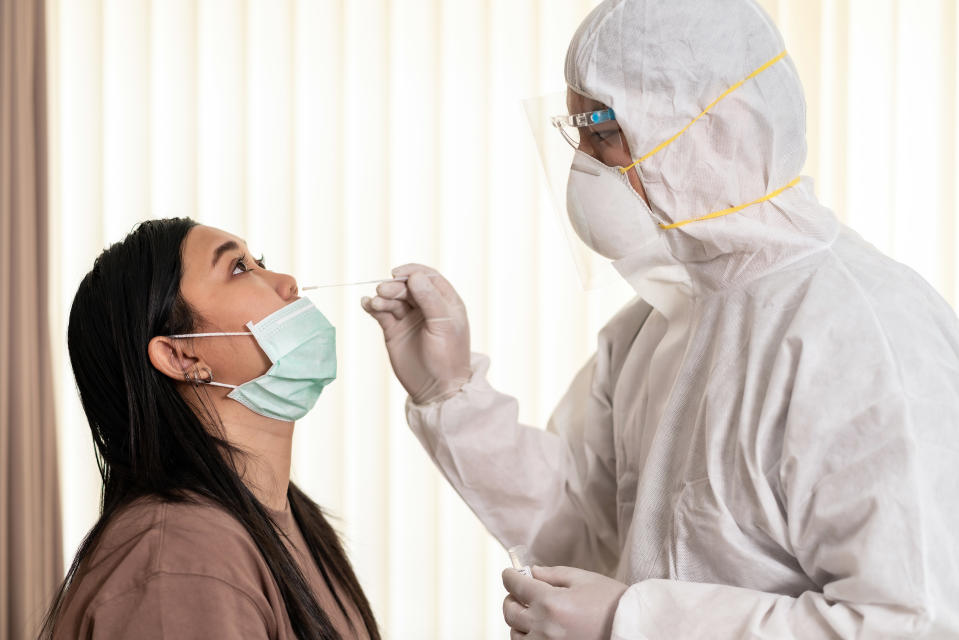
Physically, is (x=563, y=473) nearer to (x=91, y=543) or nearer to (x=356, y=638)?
(x=356, y=638)

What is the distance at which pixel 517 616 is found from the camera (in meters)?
1.16

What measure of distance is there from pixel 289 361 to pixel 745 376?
0.67 metres

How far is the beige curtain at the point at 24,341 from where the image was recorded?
2361 millimetres

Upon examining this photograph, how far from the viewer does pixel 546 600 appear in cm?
111

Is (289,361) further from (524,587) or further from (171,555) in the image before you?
(524,587)

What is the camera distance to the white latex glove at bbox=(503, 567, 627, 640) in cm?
108

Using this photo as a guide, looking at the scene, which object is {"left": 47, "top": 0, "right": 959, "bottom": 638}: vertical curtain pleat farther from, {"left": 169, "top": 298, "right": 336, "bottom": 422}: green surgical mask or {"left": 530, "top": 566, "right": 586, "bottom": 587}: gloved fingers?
{"left": 530, "top": 566, "right": 586, "bottom": 587}: gloved fingers

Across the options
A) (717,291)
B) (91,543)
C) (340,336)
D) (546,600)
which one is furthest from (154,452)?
(340,336)

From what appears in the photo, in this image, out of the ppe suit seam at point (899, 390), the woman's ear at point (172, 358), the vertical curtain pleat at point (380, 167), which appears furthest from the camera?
the vertical curtain pleat at point (380, 167)

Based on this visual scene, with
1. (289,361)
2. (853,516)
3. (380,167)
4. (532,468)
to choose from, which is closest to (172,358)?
(289,361)

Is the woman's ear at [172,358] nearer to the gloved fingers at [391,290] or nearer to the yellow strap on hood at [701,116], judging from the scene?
the gloved fingers at [391,290]

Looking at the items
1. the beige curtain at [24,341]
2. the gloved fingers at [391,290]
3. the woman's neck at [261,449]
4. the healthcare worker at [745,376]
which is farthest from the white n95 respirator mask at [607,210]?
the beige curtain at [24,341]

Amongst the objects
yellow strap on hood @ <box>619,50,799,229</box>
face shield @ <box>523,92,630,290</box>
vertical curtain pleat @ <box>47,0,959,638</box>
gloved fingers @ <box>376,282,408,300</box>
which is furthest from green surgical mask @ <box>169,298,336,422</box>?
vertical curtain pleat @ <box>47,0,959,638</box>

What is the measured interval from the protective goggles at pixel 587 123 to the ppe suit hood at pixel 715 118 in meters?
0.03
